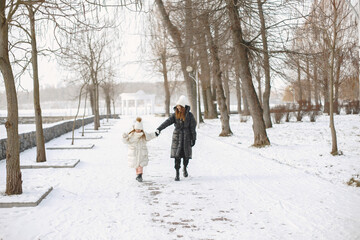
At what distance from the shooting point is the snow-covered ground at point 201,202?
13.7 feet

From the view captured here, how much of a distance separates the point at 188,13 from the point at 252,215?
8.73m

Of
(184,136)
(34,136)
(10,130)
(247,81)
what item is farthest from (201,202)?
(34,136)

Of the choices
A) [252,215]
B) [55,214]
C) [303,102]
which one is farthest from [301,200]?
[303,102]

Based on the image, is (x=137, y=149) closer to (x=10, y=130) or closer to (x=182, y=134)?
(x=182, y=134)

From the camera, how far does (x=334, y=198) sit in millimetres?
5484

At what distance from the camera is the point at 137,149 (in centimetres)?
721

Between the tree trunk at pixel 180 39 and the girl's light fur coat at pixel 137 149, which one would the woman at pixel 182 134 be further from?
the tree trunk at pixel 180 39

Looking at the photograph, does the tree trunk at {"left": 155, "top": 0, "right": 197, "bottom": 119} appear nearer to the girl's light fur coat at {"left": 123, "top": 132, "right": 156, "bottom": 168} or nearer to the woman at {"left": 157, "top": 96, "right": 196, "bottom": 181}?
the woman at {"left": 157, "top": 96, "right": 196, "bottom": 181}

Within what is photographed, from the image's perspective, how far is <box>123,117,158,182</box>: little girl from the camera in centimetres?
714

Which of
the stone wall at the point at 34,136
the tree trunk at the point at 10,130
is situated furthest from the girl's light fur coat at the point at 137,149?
the stone wall at the point at 34,136

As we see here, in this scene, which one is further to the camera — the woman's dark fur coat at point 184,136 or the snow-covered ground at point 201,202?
the woman's dark fur coat at point 184,136

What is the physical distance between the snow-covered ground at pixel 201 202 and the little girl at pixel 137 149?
35 centimetres

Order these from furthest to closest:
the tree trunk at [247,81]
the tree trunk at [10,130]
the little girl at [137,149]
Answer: the tree trunk at [247,81] < the little girl at [137,149] < the tree trunk at [10,130]

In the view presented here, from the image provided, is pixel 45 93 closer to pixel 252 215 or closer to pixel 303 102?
pixel 303 102
